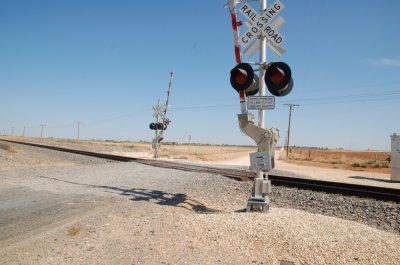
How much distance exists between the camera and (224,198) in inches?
389

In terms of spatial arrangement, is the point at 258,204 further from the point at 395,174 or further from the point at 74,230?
Answer: the point at 395,174

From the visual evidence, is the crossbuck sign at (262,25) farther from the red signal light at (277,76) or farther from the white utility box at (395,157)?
the white utility box at (395,157)

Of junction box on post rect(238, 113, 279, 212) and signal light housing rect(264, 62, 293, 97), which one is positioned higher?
signal light housing rect(264, 62, 293, 97)

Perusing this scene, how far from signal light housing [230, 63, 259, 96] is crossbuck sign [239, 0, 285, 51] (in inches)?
19.2

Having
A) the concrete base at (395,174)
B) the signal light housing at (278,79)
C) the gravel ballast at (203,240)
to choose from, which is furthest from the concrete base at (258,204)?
the concrete base at (395,174)

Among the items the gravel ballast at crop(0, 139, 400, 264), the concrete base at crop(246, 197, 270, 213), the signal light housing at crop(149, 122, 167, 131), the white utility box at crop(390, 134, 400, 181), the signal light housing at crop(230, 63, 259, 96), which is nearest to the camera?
the gravel ballast at crop(0, 139, 400, 264)

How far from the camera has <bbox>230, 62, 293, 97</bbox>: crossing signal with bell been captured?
6566 mm

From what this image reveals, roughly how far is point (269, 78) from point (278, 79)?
0.58 feet

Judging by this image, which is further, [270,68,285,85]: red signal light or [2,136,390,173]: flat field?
[2,136,390,173]: flat field

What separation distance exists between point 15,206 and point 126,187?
3.84 meters

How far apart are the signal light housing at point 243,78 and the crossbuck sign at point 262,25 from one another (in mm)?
488

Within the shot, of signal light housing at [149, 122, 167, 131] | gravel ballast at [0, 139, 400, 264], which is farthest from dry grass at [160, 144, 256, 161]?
gravel ballast at [0, 139, 400, 264]

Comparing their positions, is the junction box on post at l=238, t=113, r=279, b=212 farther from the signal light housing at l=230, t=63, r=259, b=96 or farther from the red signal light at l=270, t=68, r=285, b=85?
the red signal light at l=270, t=68, r=285, b=85

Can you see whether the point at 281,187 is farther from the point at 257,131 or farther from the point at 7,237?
the point at 7,237
